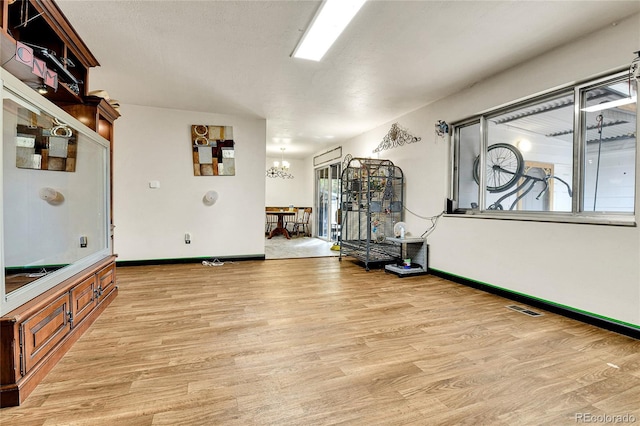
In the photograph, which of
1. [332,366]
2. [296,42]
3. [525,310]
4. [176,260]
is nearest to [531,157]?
[525,310]

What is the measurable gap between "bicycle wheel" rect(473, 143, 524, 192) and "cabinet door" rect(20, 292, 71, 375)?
4.34 m

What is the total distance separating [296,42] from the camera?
2.79 m

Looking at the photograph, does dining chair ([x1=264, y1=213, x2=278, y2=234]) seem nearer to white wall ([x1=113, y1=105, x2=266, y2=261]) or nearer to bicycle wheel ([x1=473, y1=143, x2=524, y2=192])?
white wall ([x1=113, y1=105, x2=266, y2=261])

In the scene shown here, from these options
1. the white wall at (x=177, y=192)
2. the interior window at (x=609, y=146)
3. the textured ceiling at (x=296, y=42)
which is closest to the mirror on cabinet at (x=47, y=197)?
the textured ceiling at (x=296, y=42)

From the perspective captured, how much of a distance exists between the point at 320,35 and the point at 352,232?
13.1 ft

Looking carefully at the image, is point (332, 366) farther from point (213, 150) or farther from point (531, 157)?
point (213, 150)

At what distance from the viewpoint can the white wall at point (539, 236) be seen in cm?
244

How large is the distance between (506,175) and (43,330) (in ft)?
14.5

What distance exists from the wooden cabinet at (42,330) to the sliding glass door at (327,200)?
5668 mm

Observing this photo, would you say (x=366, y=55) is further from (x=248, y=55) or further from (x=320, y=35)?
(x=248, y=55)

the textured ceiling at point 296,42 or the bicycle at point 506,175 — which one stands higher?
the textured ceiling at point 296,42

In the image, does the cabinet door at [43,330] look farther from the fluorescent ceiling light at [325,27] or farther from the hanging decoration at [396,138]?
the hanging decoration at [396,138]

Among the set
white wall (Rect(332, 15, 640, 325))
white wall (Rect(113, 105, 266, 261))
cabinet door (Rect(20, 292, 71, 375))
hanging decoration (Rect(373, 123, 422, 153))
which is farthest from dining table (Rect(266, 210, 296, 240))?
cabinet door (Rect(20, 292, 71, 375))

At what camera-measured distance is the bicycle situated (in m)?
3.33
